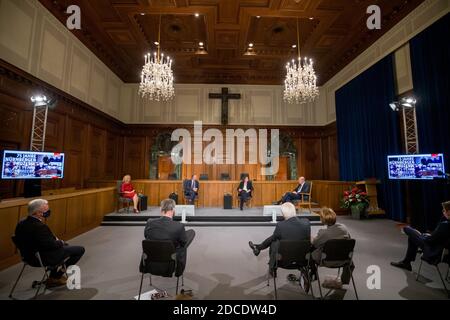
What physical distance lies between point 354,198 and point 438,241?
3.96 metres

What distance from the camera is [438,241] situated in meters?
2.40

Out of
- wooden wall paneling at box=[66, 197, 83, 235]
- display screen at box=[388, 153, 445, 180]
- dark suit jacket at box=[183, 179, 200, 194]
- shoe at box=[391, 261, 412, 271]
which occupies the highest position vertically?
display screen at box=[388, 153, 445, 180]

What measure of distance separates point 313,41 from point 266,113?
11.7ft

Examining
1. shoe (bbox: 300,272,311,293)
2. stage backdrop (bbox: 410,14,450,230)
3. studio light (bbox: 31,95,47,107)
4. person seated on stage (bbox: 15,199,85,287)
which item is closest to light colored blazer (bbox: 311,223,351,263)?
shoe (bbox: 300,272,311,293)

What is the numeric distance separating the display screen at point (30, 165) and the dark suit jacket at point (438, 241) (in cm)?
Answer: 630

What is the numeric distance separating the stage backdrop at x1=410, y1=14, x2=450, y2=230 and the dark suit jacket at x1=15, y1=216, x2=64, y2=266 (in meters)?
6.46

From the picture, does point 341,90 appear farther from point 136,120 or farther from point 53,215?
point 53,215

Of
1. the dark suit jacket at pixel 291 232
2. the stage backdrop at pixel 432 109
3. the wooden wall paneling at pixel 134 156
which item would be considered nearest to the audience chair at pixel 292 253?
the dark suit jacket at pixel 291 232

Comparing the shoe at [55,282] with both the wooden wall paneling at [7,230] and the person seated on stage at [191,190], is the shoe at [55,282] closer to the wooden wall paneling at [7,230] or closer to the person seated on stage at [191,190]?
the wooden wall paneling at [7,230]

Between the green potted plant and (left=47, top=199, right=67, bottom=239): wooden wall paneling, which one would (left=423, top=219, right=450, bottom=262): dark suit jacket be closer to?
the green potted plant

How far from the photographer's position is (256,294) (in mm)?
2344

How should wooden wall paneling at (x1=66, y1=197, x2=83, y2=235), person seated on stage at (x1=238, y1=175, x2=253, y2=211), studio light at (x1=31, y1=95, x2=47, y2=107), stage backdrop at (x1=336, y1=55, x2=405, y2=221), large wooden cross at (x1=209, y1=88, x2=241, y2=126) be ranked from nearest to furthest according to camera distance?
wooden wall paneling at (x1=66, y1=197, x2=83, y2=235) < studio light at (x1=31, y1=95, x2=47, y2=107) < stage backdrop at (x1=336, y1=55, x2=405, y2=221) < person seated on stage at (x1=238, y1=175, x2=253, y2=211) < large wooden cross at (x1=209, y1=88, x2=241, y2=126)

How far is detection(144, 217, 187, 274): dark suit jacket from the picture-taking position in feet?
7.27
